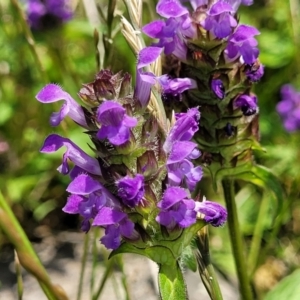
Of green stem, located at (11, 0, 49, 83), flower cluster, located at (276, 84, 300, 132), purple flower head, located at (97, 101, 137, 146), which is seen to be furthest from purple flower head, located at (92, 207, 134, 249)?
→ flower cluster, located at (276, 84, 300, 132)

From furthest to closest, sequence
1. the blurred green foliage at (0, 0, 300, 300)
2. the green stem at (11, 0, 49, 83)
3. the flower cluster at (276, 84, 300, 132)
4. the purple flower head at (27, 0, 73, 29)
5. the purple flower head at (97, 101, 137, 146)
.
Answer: the purple flower head at (27, 0, 73, 29) → the flower cluster at (276, 84, 300, 132) → the blurred green foliage at (0, 0, 300, 300) → the green stem at (11, 0, 49, 83) → the purple flower head at (97, 101, 137, 146)

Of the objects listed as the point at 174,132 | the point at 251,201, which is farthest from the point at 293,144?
the point at 174,132

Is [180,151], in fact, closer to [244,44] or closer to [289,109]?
[244,44]

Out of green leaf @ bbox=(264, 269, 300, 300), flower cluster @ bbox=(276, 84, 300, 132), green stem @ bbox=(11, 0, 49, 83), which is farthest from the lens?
flower cluster @ bbox=(276, 84, 300, 132)

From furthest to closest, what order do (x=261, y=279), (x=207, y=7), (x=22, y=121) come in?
(x=22, y=121) < (x=261, y=279) < (x=207, y=7)

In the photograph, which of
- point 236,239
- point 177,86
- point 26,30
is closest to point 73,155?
point 177,86

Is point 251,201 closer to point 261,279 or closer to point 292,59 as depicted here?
point 261,279

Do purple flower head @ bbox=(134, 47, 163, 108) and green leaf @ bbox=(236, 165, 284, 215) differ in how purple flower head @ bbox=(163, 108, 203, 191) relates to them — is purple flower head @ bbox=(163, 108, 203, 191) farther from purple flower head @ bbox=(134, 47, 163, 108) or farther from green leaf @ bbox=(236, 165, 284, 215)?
green leaf @ bbox=(236, 165, 284, 215)

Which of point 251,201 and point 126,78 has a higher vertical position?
point 126,78
